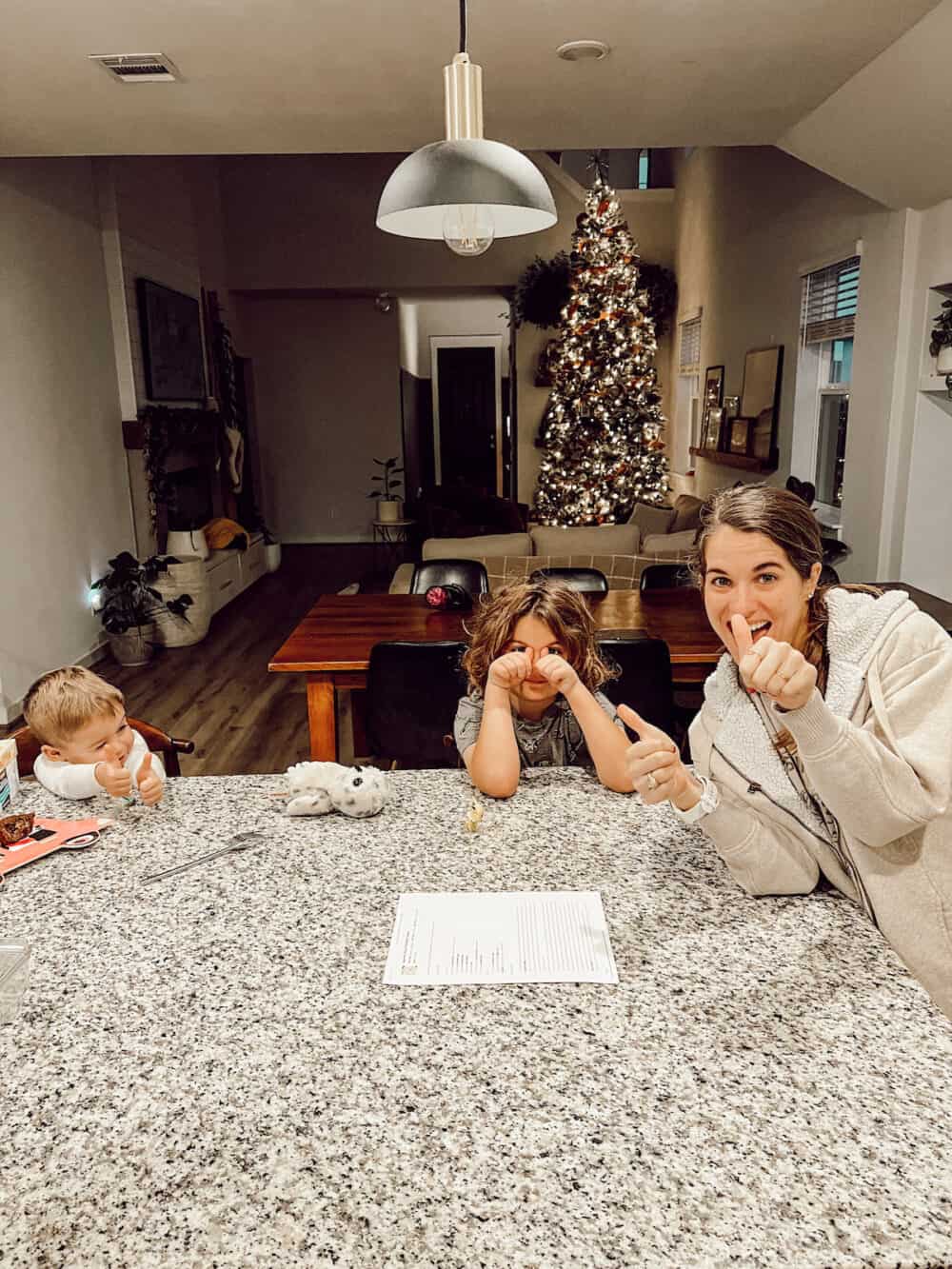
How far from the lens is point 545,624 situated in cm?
166

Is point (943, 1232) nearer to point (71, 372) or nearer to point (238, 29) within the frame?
point (238, 29)

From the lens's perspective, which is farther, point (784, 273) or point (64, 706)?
point (784, 273)

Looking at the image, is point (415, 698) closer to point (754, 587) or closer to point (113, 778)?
point (113, 778)

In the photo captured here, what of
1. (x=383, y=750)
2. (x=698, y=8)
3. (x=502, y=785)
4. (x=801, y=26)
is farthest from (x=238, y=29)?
(x=502, y=785)

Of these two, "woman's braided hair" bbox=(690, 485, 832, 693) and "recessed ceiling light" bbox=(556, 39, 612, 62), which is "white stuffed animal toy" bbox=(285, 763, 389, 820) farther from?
"recessed ceiling light" bbox=(556, 39, 612, 62)

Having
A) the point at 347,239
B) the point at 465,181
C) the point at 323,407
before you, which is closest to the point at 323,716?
the point at 465,181

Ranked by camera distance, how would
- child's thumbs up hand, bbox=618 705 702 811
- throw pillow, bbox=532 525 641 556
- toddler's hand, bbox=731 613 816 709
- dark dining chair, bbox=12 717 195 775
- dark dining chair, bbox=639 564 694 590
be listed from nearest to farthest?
toddler's hand, bbox=731 613 816 709, child's thumbs up hand, bbox=618 705 702 811, dark dining chair, bbox=12 717 195 775, dark dining chair, bbox=639 564 694 590, throw pillow, bbox=532 525 641 556

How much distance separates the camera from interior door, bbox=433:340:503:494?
12094 mm

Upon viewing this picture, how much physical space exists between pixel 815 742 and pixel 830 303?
4991 millimetres

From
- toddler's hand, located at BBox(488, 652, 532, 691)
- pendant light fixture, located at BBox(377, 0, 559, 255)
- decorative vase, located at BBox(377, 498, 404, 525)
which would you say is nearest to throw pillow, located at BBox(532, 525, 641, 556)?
pendant light fixture, located at BBox(377, 0, 559, 255)

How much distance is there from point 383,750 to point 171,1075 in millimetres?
1700

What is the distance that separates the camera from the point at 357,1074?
33.5 inches

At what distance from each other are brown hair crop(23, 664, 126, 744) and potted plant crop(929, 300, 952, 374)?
372 centimetres

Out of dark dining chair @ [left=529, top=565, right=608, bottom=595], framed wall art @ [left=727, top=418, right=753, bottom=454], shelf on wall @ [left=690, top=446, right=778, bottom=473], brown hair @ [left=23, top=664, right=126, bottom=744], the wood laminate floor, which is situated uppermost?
framed wall art @ [left=727, top=418, right=753, bottom=454]
